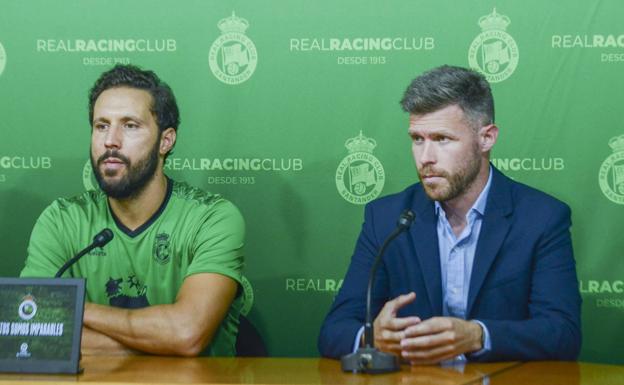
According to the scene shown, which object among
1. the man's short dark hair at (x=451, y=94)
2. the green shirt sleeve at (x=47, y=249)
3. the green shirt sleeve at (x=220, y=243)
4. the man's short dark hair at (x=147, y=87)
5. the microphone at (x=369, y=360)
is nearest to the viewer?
the microphone at (x=369, y=360)

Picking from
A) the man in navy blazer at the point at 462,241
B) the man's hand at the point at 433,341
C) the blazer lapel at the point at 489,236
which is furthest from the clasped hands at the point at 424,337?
the blazer lapel at the point at 489,236

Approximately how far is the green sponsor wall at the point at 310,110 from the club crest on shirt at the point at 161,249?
602 millimetres

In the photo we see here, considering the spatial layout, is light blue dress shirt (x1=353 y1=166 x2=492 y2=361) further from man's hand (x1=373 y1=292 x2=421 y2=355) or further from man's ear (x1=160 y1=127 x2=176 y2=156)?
man's ear (x1=160 y1=127 x2=176 y2=156)

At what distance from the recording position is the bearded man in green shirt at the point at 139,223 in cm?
345

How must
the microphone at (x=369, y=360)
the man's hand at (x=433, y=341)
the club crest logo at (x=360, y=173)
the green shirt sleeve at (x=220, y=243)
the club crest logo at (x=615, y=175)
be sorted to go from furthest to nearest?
the club crest logo at (x=360, y=173) < the club crest logo at (x=615, y=175) < the green shirt sleeve at (x=220, y=243) < the man's hand at (x=433, y=341) < the microphone at (x=369, y=360)

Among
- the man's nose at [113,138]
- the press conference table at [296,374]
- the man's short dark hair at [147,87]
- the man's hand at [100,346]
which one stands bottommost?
the press conference table at [296,374]

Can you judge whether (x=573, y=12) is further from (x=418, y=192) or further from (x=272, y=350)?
(x=272, y=350)

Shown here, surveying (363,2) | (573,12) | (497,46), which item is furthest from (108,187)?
(573,12)

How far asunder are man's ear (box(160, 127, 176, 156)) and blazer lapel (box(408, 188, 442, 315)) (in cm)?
101

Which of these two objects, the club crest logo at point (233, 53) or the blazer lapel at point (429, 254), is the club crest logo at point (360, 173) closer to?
the club crest logo at point (233, 53)

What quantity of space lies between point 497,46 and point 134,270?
1670 millimetres

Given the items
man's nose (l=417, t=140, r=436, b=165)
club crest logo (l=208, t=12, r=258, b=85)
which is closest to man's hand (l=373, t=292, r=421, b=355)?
man's nose (l=417, t=140, r=436, b=165)

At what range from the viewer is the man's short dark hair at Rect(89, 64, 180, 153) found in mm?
3648

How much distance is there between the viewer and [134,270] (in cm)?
356
